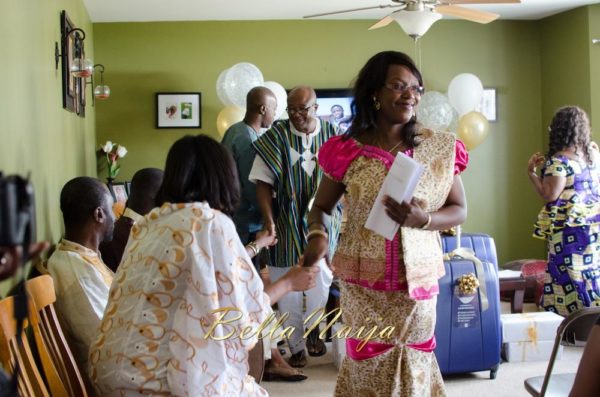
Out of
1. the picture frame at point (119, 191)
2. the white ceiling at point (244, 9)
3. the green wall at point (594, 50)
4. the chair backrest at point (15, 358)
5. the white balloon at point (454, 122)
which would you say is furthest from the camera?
the white balloon at point (454, 122)

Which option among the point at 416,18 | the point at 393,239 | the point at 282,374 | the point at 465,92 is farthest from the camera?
the point at 465,92

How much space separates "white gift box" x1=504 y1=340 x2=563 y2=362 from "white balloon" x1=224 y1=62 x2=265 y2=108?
3166 millimetres

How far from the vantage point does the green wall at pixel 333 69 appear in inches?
269

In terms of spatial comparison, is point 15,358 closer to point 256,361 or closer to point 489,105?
point 256,361

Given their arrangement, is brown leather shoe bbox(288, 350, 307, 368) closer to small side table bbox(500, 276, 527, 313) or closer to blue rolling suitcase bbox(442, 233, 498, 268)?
blue rolling suitcase bbox(442, 233, 498, 268)

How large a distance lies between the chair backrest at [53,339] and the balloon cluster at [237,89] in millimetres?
4208

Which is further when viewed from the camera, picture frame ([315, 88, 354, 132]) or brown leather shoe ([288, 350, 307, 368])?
picture frame ([315, 88, 354, 132])

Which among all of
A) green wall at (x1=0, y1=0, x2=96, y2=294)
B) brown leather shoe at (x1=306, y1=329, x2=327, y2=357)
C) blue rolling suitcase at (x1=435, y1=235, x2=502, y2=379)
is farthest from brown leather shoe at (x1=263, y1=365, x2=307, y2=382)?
green wall at (x1=0, y1=0, x2=96, y2=294)

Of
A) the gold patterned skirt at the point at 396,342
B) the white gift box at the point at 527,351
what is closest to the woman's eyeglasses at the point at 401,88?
the gold patterned skirt at the point at 396,342

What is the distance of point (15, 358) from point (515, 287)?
165 inches

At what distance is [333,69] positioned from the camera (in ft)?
22.9

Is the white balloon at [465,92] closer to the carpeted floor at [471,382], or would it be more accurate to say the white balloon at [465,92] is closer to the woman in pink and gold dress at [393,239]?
the carpeted floor at [471,382]

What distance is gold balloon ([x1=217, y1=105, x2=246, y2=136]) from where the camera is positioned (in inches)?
247

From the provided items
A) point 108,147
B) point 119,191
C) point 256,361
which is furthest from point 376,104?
point 108,147
